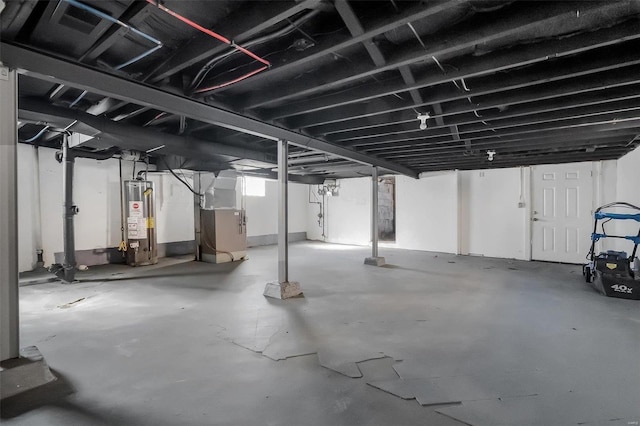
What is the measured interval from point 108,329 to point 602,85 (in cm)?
473

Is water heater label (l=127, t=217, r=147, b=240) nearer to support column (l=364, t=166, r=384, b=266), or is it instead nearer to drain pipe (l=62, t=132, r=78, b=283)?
drain pipe (l=62, t=132, r=78, b=283)

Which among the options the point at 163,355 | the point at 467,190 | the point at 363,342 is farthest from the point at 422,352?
the point at 467,190

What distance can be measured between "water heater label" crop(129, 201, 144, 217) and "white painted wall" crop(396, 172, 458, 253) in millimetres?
6245

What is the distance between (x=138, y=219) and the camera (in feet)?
19.6

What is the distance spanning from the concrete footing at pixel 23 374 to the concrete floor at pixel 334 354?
0.07 meters

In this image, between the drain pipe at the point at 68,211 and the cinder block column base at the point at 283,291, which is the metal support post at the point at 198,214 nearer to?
the drain pipe at the point at 68,211

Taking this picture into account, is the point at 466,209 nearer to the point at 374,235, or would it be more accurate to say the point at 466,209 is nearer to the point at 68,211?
the point at 374,235

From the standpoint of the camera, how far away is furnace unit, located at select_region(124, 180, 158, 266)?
19.4 ft

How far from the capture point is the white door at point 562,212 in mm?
6188

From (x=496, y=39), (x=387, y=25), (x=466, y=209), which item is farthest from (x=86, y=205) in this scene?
(x=466, y=209)

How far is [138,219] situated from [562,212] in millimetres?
8421

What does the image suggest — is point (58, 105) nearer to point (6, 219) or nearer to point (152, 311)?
point (6, 219)

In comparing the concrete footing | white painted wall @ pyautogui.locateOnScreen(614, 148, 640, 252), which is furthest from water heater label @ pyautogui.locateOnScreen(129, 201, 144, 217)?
white painted wall @ pyautogui.locateOnScreen(614, 148, 640, 252)

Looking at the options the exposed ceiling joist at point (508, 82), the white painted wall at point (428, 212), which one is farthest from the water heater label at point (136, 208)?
the white painted wall at point (428, 212)
